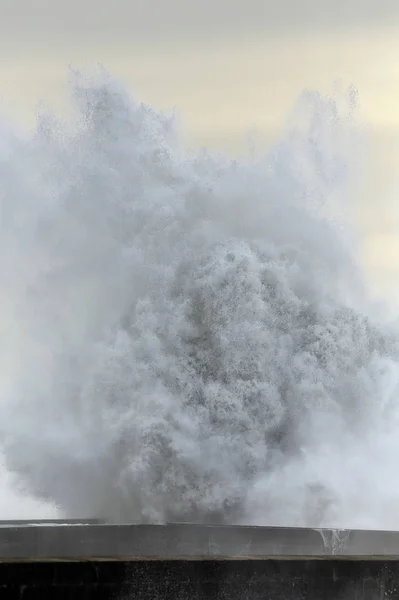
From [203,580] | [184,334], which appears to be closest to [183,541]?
[203,580]

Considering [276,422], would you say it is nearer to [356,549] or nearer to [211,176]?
[211,176]

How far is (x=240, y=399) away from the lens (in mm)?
14414

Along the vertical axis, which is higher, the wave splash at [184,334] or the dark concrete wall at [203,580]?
the wave splash at [184,334]

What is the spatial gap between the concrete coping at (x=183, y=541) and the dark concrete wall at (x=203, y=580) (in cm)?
189

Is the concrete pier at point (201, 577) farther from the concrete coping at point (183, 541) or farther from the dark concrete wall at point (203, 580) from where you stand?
the concrete coping at point (183, 541)

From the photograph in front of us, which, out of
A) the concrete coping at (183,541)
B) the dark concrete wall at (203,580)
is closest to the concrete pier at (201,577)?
the dark concrete wall at (203,580)

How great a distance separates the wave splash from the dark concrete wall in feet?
17.1

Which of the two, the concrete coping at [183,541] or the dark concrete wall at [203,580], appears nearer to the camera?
the dark concrete wall at [203,580]

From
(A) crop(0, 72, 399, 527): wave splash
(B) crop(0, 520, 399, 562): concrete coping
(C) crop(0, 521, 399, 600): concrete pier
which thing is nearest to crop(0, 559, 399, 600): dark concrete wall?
(C) crop(0, 521, 399, 600): concrete pier

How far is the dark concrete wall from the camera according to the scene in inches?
255

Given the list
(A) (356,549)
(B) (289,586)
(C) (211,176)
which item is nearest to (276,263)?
(C) (211,176)

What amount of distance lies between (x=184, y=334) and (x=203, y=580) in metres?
8.09

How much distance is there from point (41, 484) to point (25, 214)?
3943mm

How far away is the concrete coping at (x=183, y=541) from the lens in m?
9.13
